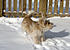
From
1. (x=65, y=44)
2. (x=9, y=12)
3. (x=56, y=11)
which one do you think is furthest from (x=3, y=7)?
(x=65, y=44)

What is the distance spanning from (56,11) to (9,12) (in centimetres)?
225

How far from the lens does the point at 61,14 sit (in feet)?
21.7

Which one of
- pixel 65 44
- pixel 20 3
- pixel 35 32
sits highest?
pixel 20 3

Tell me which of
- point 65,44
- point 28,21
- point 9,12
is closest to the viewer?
point 65,44

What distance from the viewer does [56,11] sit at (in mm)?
6684

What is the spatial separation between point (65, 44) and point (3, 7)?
4415mm

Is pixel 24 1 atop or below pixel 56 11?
atop

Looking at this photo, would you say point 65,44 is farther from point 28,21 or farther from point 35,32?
point 28,21

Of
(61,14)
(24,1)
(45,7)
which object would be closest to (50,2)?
(45,7)

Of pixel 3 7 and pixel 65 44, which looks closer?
pixel 65 44

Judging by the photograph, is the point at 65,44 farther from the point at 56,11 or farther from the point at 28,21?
the point at 56,11

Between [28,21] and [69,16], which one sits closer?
[28,21]

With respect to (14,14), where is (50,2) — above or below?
above

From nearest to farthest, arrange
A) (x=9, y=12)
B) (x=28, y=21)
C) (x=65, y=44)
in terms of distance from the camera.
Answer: (x=65, y=44) → (x=28, y=21) → (x=9, y=12)
